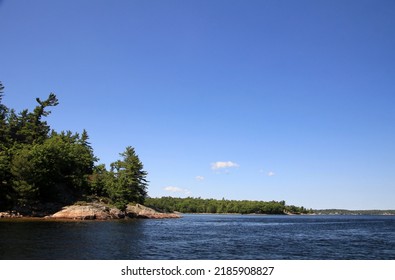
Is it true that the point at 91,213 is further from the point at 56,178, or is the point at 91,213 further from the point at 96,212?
the point at 56,178

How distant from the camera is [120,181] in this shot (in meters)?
110

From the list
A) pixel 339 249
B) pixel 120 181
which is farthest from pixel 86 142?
pixel 339 249

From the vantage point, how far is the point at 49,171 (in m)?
95.1

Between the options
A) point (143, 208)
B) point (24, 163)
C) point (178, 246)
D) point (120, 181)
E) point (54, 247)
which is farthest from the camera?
point (143, 208)

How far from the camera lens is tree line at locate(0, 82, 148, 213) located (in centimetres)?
8600

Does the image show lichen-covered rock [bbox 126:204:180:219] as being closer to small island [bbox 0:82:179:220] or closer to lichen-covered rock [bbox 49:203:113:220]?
small island [bbox 0:82:179:220]

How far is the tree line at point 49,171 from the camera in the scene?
282 feet

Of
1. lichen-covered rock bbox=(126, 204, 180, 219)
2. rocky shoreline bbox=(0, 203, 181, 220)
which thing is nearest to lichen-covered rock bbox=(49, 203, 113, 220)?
rocky shoreline bbox=(0, 203, 181, 220)

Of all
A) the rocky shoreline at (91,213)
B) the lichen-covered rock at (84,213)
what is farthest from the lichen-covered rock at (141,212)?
the lichen-covered rock at (84,213)

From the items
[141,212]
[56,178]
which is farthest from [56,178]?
[141,212]

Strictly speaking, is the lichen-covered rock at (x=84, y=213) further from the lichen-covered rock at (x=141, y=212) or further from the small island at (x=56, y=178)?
the lichen-covered rock at (x=141, y=212)
